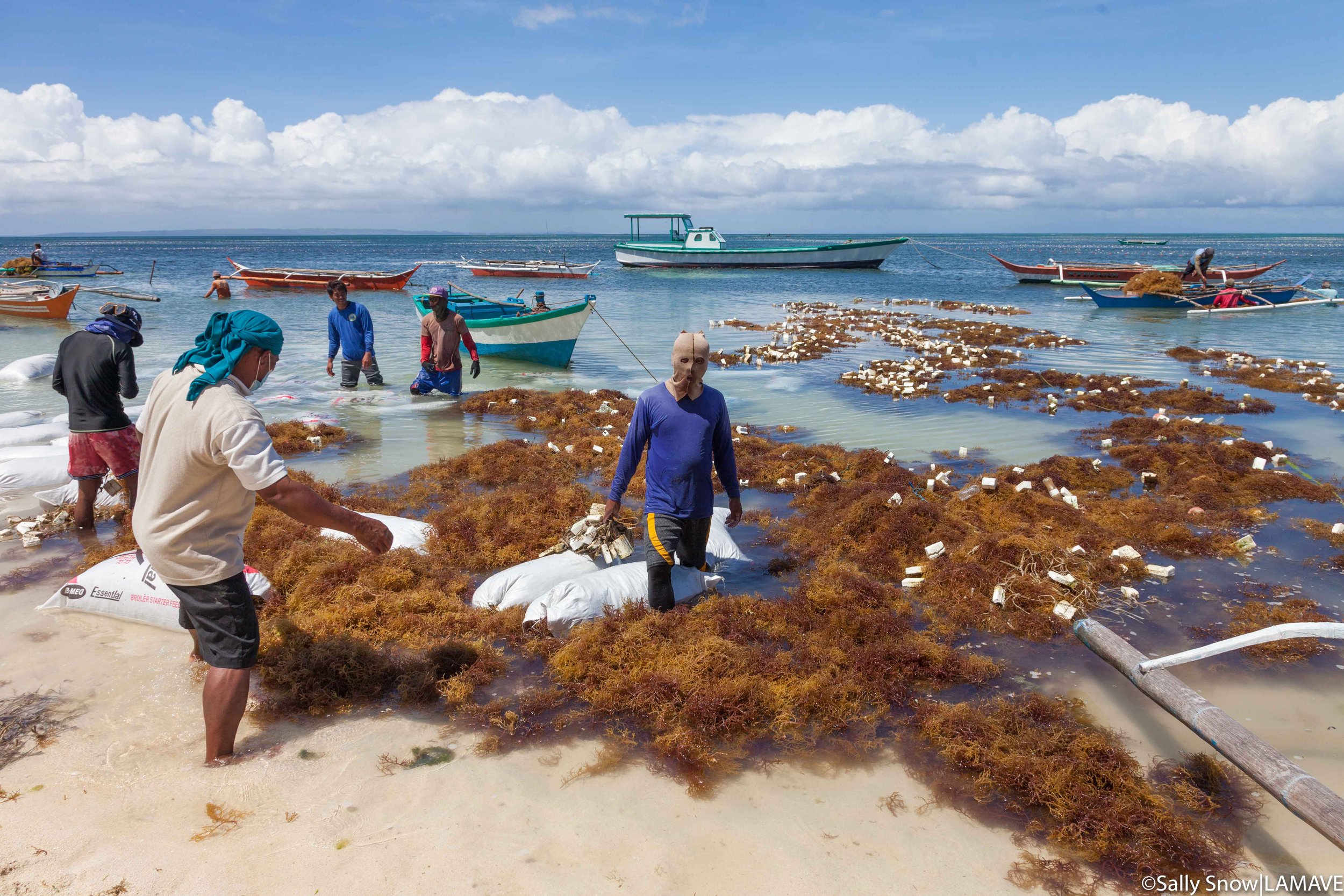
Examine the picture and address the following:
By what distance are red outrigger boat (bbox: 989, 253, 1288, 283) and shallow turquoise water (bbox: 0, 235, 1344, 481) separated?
1.04 meters

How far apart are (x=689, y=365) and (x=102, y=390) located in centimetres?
468

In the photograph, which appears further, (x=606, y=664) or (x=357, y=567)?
(x=357, y=567)

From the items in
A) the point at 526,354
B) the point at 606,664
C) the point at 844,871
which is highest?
the point at 526,354

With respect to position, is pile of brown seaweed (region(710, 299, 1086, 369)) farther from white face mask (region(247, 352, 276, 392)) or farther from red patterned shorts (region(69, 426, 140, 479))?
white face mask (region(247, 352, 276, 392))

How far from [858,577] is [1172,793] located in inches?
89.3

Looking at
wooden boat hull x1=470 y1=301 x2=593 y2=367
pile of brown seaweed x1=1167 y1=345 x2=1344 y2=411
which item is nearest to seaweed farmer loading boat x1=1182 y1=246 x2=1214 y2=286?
pile of brown seaweed x1=1167 y1=345 x2=1344 y2=411

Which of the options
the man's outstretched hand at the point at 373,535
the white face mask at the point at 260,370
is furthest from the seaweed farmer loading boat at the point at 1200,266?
the white face mask at the point at 260,370

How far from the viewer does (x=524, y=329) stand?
15195 millimetres

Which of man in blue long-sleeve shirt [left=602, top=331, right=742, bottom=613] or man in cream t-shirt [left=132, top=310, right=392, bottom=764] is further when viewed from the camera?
man in blue long-sleeve shirt [left=602, top=331, right=742, bottom=613]

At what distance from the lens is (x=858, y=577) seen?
209 inches

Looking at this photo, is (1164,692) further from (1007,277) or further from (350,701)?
(1007,277)

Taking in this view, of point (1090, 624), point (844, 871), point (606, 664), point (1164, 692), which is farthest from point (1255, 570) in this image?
point (606, 664)

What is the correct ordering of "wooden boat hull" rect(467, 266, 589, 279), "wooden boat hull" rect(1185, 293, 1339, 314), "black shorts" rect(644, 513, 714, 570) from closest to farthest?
1. "black shorts" rect(644, 513, 714, 570)
2. "wooden boat hull" rect(1185, 293, 1339, 314)
3. "wooden boat hull" rect(467, 266, 589, 279)

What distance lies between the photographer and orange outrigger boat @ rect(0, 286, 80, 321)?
21953 millimetres
